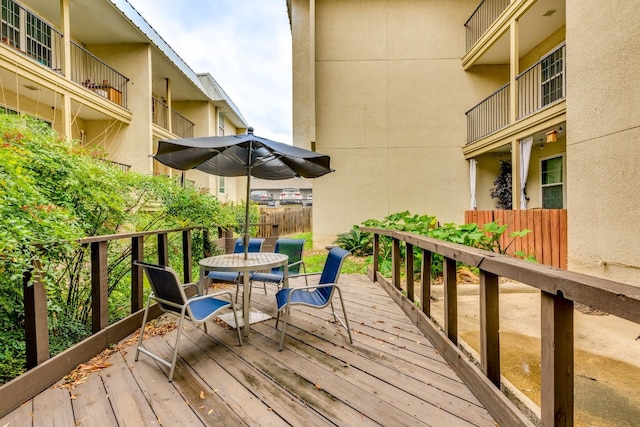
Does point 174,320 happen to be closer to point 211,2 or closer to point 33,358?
point 33,358

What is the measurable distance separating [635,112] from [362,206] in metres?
6.42

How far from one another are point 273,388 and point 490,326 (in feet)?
5.07

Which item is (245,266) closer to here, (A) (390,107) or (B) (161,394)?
(B) (161,394)

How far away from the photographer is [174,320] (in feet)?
11.3

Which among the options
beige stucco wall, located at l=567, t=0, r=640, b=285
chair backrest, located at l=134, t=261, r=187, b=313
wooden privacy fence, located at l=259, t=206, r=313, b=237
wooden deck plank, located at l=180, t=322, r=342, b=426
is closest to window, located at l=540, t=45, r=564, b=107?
beige stucco wall, located at l=567, t=0, r=640, b=285

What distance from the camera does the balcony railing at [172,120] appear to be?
11.7m

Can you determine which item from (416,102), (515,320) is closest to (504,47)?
(416,102)

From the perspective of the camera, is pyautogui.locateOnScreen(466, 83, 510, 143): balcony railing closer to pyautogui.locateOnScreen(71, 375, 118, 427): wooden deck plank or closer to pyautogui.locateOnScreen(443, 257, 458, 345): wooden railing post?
pyautogui.locateOnScreen(443, 257, 458, 345): wooden railing post

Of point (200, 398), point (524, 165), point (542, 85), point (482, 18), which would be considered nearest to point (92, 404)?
point (200, 398)

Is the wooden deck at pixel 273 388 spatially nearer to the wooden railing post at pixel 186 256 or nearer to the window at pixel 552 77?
the wooden railing post at pixel 186 256

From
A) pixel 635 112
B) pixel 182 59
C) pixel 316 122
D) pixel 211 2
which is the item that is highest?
pixel 211 2

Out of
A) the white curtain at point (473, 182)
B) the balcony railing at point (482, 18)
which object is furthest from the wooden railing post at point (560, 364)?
the balcony railing at point (482, 18)

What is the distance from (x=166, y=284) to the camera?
2.44m

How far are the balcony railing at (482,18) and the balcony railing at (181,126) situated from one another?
452 inches
